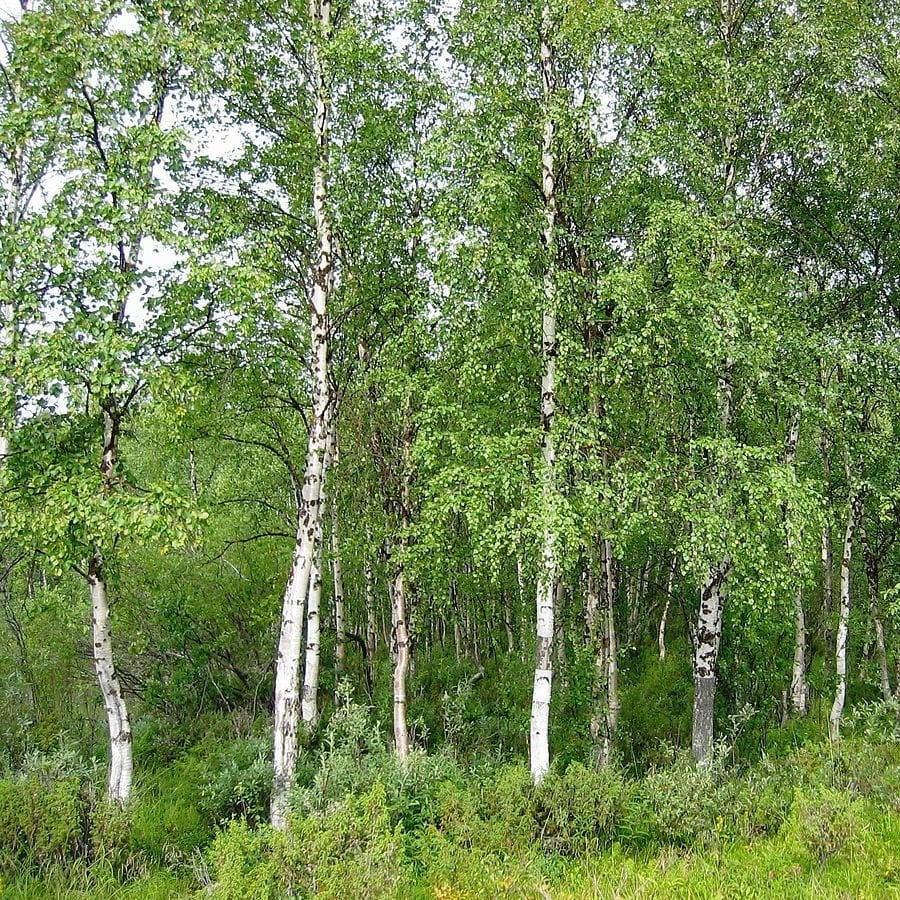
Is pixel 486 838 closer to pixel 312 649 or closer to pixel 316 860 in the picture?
pixel 316 860

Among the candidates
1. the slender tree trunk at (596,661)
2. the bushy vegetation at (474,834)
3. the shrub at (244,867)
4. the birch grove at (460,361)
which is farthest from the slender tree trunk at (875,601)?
the shrub at (244,867)

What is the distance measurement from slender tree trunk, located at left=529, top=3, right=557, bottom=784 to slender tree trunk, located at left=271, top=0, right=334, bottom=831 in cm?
302

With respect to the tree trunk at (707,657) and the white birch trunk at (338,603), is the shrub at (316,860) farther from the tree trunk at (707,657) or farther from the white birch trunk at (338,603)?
the white birch trunk at (338,603)

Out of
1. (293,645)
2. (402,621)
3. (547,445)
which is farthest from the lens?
(402,621)

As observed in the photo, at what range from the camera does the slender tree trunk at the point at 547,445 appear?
348 inches

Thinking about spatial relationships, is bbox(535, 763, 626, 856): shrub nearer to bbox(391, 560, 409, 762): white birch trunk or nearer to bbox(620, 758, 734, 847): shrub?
bbox(620, 758, 734, 847): shrub

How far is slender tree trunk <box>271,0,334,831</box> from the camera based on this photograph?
8.39 meters

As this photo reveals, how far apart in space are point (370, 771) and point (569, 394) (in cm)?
582

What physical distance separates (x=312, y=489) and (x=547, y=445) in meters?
3.27

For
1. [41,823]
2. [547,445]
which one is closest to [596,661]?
[547,445]

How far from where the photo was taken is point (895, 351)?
10508mm

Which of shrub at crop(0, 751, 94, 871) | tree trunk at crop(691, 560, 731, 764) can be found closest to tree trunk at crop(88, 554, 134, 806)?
shrub at crop(0, 751, 94, 871)

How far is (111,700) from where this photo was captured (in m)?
8.68

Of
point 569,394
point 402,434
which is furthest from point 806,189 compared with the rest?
point 402,434
